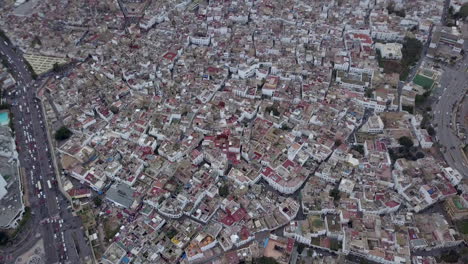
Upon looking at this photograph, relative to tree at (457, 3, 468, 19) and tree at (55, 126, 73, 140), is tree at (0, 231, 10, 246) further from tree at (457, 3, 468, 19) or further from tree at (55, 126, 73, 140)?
tree at (457, 3, 468, 19)

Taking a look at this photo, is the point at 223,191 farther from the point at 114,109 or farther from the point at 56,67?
the point at 56,67

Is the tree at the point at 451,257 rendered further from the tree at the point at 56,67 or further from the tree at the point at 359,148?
the tree at the point at 56,67

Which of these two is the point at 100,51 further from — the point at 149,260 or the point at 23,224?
the point at 149,260

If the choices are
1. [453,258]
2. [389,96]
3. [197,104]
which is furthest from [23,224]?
[389,96]

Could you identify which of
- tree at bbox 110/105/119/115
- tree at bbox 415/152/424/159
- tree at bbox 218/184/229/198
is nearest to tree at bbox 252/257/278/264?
tree at bbox 218/184/229/198

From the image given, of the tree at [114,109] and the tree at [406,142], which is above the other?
the tree at [406,142]

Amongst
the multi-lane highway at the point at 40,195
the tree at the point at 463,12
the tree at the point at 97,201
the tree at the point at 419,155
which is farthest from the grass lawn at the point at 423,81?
the multi-lane highway at the point at 40,195
